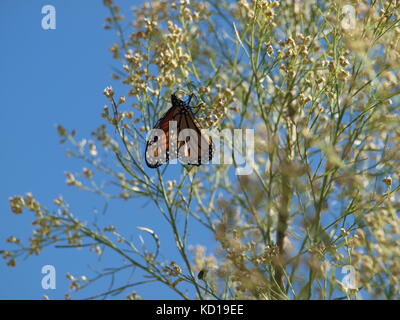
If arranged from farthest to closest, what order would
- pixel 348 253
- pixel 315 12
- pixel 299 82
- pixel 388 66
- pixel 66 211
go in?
pixel 315 12
pixel 299 82
pixel 66 211
pixel 388 66
pixel 348 253

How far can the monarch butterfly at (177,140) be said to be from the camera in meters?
3.62

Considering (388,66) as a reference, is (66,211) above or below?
below

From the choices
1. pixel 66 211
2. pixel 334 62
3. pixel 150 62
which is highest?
pixel 150 62

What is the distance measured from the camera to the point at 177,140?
3.71 meters

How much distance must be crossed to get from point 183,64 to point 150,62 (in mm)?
231

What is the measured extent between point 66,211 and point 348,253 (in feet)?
5.38

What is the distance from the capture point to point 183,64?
395 centimetres

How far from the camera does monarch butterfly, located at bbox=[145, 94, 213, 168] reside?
362 cm

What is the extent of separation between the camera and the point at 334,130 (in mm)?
3385
